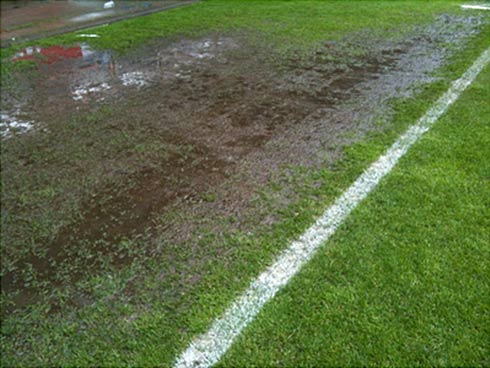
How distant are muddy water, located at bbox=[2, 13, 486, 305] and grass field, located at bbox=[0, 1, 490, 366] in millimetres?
72

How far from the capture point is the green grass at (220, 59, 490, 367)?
5.93 ft

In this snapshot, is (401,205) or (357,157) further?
(357,157)

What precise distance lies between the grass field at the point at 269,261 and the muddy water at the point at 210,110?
7 centimetres

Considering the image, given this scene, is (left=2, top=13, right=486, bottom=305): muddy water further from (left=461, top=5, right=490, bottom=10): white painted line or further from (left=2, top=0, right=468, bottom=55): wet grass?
(left=461, top=5, right=490, bottom=10): white painted line

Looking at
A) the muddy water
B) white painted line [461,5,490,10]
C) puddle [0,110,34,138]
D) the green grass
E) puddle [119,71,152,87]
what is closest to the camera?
the green grass

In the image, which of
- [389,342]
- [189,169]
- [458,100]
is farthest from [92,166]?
[458,100]

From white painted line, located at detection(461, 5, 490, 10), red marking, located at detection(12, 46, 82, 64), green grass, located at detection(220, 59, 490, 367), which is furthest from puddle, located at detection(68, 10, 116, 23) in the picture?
green grass, located at detection(220, 59, 490, 367)

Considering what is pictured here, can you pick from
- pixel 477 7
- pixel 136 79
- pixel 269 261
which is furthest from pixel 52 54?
pixel 477 7

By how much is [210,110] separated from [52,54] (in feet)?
11.2

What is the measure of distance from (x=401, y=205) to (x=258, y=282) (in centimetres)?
103

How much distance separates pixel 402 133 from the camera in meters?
3.47

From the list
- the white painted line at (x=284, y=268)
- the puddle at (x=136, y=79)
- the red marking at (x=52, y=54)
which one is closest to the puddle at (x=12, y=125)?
the puddle at (x=136, y=79)

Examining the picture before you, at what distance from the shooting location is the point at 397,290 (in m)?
2.05

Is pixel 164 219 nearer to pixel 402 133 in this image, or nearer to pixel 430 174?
pixel 430 174
